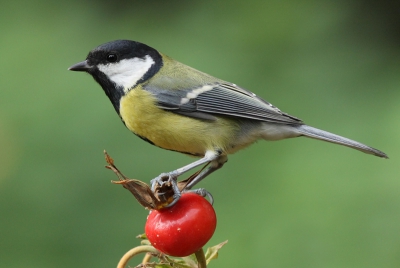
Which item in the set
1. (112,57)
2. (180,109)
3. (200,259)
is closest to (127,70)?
(112,57)

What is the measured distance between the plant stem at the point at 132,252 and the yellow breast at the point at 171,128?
1.66 feet

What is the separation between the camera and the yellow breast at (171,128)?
165 centimetres

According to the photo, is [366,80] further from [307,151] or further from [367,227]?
[367,227]

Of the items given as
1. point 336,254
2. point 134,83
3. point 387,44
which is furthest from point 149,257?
point 387,44

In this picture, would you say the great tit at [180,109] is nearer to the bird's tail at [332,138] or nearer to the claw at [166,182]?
the bird's tail at [332,138]

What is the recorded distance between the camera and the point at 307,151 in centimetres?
230

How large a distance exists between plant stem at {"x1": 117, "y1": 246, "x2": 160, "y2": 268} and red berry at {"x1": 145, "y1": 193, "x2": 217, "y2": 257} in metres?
0.02

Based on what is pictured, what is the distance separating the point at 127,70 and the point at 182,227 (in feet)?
2.32

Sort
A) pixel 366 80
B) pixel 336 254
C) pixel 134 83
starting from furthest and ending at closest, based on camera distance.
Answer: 1. pixel 366 80
2. pixel 336 254
3. pixel 134 83

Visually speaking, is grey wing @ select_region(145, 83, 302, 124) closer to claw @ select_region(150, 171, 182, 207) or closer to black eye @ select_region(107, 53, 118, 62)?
black eye @ select_region(107, 53, 118, 62)

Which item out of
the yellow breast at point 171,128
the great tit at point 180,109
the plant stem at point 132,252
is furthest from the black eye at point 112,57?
the plant stem at point 132,252

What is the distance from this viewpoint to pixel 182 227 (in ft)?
3.87

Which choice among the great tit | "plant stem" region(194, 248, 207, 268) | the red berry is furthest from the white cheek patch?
"plant stem" region(194, 248, 207, 268)

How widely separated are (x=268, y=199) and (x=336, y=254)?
328 millimetres
